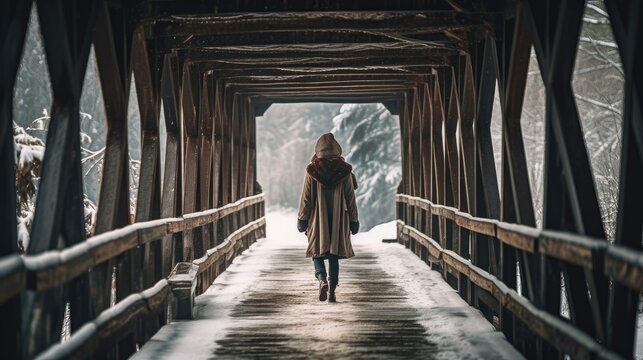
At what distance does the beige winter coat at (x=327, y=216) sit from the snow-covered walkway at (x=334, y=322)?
56 centimetres

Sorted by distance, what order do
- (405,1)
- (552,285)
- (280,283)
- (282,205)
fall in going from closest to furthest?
1. (552,285)
2. (405,1)
3. (280,283)
4. (282,205)

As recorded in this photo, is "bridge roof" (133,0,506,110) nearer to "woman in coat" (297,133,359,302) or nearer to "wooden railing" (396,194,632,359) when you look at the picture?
"woman in coat" (297,133,359,302)

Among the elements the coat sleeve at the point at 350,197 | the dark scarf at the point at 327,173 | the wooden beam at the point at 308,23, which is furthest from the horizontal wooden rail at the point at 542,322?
the wooden beam at the point at 308,23

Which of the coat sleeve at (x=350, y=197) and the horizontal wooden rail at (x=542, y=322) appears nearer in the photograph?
the horizontal wooden rail at (x=542, y=322)

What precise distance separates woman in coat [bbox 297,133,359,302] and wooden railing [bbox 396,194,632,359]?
1.13 metres

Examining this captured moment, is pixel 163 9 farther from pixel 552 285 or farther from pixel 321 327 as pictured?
pixel 552 285

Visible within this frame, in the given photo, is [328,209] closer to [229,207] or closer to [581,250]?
[229,207]

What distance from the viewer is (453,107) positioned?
11.5 m

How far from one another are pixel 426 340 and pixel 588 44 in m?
18.0

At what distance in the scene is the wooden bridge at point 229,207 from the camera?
13.8 feet

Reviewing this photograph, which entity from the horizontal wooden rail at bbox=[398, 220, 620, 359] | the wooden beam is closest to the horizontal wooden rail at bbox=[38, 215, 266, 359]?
the wooden beam

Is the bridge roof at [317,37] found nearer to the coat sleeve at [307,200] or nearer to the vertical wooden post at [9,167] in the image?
the coat sleeve at [307,200]

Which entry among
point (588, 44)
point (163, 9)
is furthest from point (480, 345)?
point (588, 44)

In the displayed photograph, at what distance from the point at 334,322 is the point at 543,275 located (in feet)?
8.30
